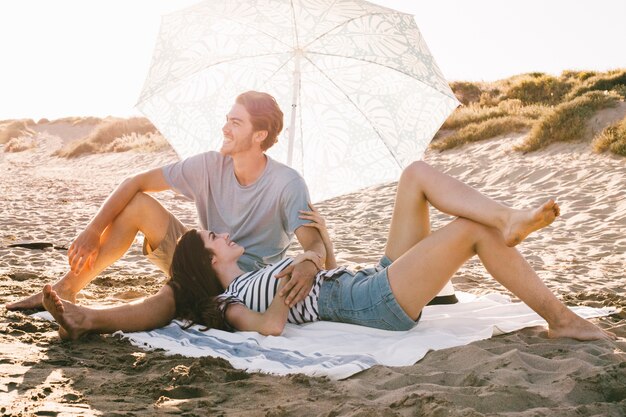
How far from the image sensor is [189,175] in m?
4.48

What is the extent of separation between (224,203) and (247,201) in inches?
6.9

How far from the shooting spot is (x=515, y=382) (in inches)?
110

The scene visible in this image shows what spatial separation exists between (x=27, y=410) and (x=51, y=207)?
935 centimetres

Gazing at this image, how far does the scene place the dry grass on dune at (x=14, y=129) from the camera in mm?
39969

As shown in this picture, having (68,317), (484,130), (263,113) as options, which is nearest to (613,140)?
(484,130)

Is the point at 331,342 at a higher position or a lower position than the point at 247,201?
lower

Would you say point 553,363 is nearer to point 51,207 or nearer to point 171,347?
point 171,347

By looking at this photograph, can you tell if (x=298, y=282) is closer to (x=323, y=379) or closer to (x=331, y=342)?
(x=331, y=342)

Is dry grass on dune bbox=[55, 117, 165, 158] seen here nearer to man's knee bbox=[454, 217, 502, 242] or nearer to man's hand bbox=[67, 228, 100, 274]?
man's hand bbox=[67, 228, 100, 274]

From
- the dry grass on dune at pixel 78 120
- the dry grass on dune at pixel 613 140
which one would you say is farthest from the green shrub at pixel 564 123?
the dry grass on dune at pixel 78 120

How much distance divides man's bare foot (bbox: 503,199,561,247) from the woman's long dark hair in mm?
1627

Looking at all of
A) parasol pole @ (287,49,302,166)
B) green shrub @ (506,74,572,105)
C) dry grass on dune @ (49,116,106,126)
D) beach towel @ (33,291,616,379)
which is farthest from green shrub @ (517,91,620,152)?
dry grass on dune @ (49,116,106,126)

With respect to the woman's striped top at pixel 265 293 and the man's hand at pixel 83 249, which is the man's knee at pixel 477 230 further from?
the man's hand at pixel 83 249

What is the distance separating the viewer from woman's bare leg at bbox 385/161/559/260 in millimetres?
3114
